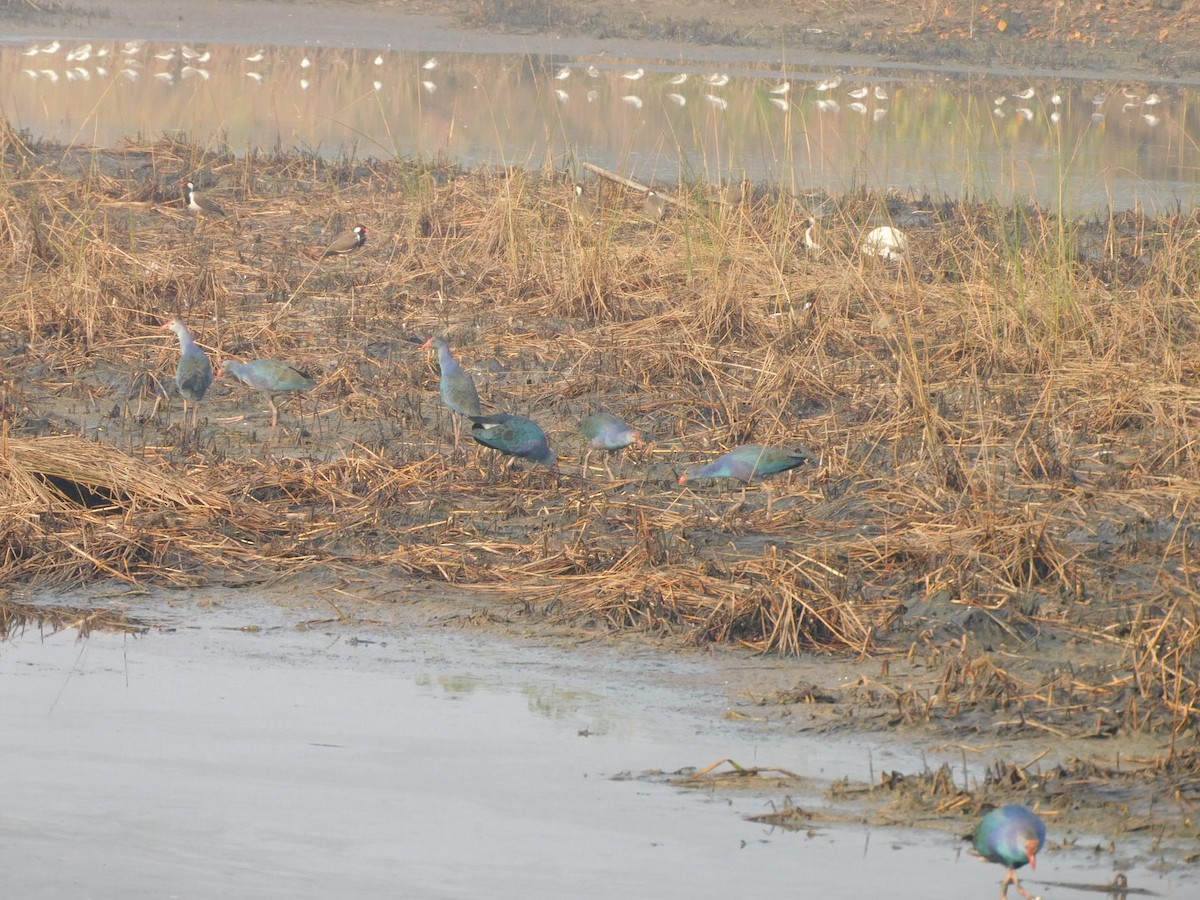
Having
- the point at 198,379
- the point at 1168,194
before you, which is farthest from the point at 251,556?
the point at 1168,194

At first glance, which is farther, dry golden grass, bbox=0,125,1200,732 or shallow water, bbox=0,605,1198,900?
dry golden grass, bbox=0,125,1200,732

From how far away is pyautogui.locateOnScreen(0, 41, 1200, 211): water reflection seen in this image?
14328mm

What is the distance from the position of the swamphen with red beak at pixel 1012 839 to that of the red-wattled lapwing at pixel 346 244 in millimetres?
7582

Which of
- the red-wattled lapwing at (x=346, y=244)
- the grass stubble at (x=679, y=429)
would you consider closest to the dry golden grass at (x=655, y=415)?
the grass stubble at (x=679, y=429)

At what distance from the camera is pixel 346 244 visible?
10.6 metres

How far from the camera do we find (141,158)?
13.7 meters

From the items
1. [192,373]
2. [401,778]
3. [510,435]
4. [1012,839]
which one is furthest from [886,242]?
[1012,839]

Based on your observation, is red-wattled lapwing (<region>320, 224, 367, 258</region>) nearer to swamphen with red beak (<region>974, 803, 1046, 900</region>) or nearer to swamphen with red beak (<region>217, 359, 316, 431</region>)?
swamphen with red beak (<region>217, 359, 316, 431</region>)

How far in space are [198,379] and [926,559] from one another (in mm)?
3316

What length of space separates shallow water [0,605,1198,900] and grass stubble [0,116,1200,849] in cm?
40

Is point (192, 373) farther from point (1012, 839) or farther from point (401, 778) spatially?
point (1012, 839)

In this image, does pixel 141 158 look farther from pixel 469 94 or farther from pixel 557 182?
pixel 469 94

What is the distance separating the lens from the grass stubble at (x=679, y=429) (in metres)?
5.25

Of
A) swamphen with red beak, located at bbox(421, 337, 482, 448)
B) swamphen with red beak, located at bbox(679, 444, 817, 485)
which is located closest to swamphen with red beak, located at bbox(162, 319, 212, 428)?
swamphen with red beak, located at bbox(421, 337, 482, 448)
